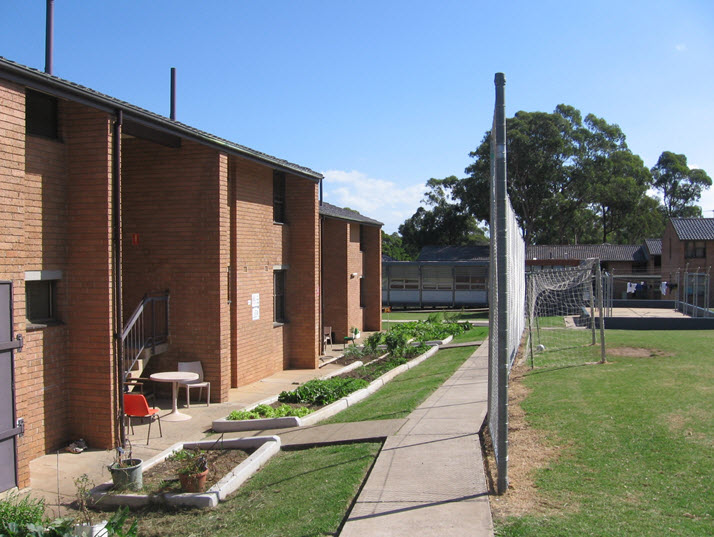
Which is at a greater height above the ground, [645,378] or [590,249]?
[590,249]

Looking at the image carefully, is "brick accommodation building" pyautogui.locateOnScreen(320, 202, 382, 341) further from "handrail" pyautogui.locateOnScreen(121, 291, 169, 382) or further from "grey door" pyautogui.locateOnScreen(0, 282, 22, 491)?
"grey door" pyautogui.locateOnScreen(0, 282, 22, 491)

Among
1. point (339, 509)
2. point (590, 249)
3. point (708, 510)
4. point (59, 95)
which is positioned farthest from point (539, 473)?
point (590, 249)

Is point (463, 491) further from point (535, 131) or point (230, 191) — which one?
point (535, 131)

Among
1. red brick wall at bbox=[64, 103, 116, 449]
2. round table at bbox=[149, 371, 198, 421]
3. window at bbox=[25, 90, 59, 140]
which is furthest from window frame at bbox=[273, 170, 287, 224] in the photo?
window at bbox=[25, 90, 59, 140]

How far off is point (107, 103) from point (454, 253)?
49.2 meters

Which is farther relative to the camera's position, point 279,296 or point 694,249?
point 694,249

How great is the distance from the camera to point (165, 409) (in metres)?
12.3

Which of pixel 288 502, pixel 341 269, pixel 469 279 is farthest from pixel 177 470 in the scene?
pixel 469 279

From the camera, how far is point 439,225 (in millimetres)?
65562

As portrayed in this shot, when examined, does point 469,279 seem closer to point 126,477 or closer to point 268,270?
point 268,270

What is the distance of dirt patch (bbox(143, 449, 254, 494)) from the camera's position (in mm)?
7285

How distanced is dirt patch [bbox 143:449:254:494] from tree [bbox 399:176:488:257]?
5653 cm

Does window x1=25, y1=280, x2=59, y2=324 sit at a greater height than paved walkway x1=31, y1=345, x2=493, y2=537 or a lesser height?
greater

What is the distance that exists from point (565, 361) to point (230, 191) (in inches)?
340
